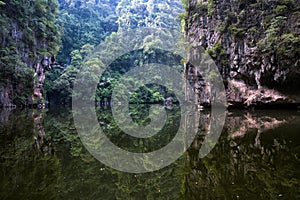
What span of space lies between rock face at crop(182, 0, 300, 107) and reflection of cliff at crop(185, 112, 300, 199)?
361 inches

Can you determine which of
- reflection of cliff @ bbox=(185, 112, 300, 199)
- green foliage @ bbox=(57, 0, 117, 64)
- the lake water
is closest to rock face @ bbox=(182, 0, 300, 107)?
reflection of cliff @ bbox=(185, 112, 300, 199)

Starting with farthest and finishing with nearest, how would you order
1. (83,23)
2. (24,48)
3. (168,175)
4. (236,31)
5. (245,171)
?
(83,23)
(24,48)
(236,31)
(168,175)
(245,171)

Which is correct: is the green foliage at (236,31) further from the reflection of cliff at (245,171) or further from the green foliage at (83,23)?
the green foliage at (83,23)

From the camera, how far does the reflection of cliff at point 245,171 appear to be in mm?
2852

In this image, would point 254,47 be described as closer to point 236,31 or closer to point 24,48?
point 236,31

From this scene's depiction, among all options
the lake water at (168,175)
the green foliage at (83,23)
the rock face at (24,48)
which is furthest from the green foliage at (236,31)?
the green foliage at (83,23)

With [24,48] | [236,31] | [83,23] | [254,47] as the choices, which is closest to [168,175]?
[254,47]

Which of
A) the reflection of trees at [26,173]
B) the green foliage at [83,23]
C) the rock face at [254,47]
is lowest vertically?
the reflection of trees at [26,173]

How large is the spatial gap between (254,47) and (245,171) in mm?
12593

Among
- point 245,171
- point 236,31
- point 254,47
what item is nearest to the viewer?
point 245,171

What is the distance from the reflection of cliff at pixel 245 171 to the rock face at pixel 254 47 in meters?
9.17

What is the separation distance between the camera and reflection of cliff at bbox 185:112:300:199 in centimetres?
285

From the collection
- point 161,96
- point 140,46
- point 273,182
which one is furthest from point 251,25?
point 140,46

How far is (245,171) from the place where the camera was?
3.55m
